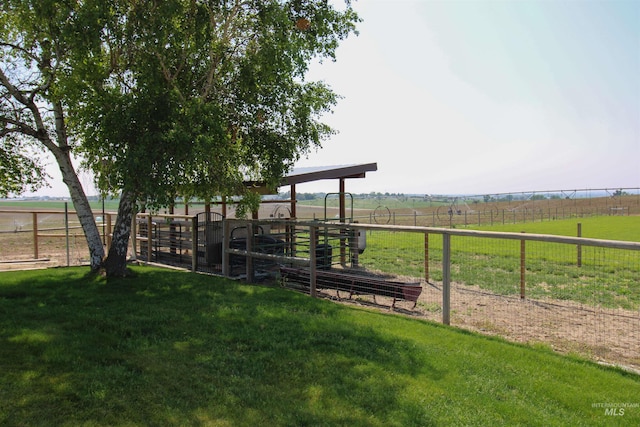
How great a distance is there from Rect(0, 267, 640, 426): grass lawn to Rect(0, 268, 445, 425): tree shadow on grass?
0.01 m

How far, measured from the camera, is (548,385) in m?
3.80

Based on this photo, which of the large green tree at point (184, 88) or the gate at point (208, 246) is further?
the gate at point (208, 246)

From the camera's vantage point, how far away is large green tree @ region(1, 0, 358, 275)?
6.75 meters

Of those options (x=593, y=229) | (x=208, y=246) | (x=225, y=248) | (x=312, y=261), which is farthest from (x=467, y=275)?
(x=593, y=229)

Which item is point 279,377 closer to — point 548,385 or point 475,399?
point 475,399

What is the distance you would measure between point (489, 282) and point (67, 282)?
304 inches

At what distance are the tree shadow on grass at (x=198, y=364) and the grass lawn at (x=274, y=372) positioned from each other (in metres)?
0.01

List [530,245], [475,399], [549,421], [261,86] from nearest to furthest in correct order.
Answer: [549,421] → [475,399] → [261,86] → [530,245]

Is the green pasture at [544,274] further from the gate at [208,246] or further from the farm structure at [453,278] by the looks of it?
the gate at [208,246]

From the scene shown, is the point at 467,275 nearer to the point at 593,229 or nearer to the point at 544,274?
the point at 544,274

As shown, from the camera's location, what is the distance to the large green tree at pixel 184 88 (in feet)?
22.1

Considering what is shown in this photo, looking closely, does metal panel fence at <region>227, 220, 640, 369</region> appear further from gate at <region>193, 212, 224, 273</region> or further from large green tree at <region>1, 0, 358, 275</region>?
large green tree at <region>1, 0, 358, 275</region>

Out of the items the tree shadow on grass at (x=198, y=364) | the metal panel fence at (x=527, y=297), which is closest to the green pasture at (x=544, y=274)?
the metal panel fence at (x=527, y=297)

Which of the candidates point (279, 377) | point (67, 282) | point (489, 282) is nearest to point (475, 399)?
point (279, 377)
